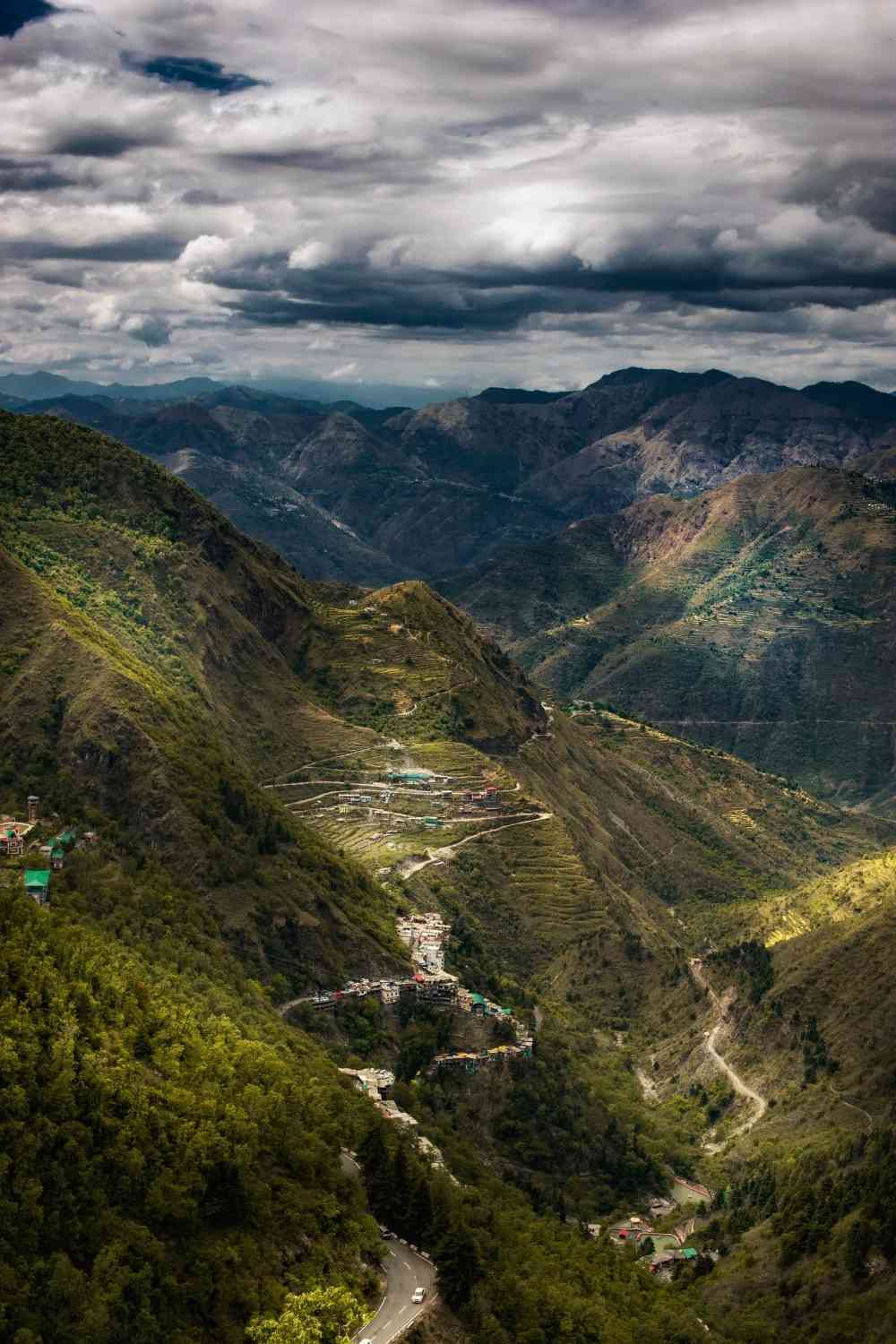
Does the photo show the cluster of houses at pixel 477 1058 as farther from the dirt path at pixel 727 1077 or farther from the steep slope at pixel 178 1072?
the dirt path at pixel 727 1077

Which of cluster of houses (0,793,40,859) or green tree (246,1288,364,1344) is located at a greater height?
cluster of houses (0,793,40,859)

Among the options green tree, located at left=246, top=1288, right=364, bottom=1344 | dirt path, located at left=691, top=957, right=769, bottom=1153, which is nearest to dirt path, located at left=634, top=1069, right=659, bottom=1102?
dirt path, located at left=691, top=957, right=769, bottom=1153

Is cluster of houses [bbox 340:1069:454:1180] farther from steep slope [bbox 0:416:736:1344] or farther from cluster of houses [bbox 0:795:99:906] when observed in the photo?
cluster of houses [bbox 0:795:99:906]

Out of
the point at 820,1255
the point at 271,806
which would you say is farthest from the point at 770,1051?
the point at 271,806

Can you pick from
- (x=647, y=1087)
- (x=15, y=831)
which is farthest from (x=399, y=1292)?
(x=647, y=1087)

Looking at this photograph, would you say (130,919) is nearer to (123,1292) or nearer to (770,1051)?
(123,1292)
